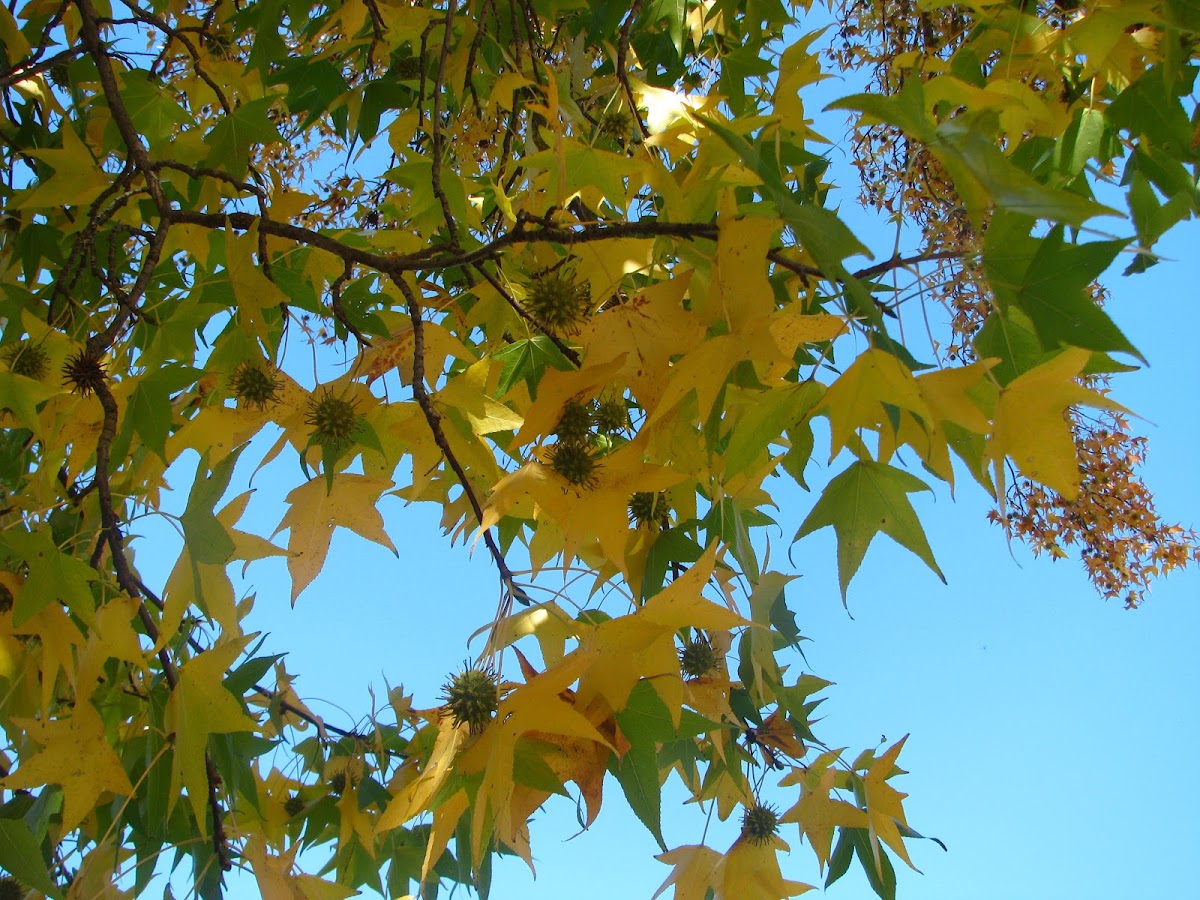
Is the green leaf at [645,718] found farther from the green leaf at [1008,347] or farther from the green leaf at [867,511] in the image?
the green leaf at [1008,347]

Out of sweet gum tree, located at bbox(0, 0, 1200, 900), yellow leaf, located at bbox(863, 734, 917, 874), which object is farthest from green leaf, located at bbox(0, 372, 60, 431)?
yellow leaf, located at bbox(863, 734, 917, 874)

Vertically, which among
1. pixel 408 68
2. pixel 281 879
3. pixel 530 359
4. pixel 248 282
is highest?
pixel 408 68

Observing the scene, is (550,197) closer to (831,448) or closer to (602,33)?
(831,448)

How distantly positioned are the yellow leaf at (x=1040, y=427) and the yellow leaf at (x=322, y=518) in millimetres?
701

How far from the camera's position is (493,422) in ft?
4.00

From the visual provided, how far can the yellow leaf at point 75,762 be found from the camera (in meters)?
1.15

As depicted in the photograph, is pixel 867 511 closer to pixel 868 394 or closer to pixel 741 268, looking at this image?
pixel 868 394

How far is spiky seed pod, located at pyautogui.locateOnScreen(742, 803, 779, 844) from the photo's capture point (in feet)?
5.04

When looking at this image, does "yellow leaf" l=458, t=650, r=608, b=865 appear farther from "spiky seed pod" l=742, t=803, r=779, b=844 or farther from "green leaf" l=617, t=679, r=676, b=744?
"spiky seed pod" l=742, t=803, r=779, b=844

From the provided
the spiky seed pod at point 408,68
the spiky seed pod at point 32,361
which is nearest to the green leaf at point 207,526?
the spiky seed pod at point 32,361

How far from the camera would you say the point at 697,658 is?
1541 millimetres

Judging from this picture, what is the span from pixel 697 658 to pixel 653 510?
0.37 m

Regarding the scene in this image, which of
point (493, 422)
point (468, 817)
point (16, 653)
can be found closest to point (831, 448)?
point (493, 422)

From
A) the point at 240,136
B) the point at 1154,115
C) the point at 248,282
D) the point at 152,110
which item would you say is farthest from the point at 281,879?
the point at 1154,115
